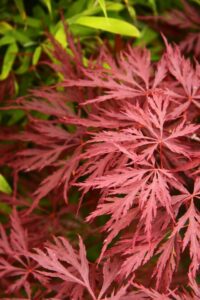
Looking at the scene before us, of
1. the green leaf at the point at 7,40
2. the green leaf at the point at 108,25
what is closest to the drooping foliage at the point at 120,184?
the green leaf at the point at 108,25

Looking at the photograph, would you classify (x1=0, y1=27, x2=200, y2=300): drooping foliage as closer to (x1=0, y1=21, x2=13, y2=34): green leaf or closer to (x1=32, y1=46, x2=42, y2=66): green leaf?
(x1=32, y1=46, x2=42, y2=66): green leaf

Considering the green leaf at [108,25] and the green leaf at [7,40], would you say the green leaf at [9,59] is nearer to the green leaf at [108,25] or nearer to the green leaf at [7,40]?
the green leaf at [7,40]

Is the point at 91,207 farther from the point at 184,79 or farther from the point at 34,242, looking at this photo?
the point at 184,79

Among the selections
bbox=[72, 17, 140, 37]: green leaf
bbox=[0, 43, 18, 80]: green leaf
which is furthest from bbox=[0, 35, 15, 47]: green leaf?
bbox=[72, 17, 140, 37]: green leaf

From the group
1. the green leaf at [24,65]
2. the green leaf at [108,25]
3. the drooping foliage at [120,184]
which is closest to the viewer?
the drooping foliage at [120,184]

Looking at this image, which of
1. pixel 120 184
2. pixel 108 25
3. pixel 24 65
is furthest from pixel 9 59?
pixel 120 184

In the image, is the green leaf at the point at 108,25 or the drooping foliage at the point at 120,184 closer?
the drooping foliage at the point at 120,184

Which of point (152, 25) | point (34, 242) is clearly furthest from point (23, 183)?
point (152, 25)
